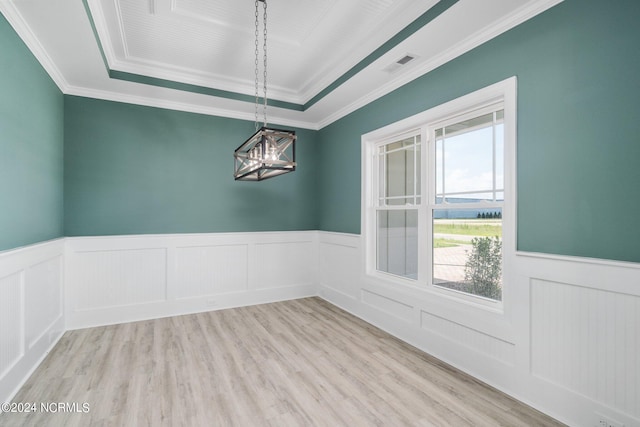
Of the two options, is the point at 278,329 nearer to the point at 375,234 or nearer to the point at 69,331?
the point at 375,234

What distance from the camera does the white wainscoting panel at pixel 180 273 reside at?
3787 millimetres

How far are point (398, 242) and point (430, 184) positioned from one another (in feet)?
2.78

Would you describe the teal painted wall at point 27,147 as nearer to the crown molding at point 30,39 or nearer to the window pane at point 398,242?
the crown molding at point 30,39

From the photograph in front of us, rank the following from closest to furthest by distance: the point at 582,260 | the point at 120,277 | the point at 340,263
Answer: the point at 582,260 → the point at 120,277 → the point at 340,263

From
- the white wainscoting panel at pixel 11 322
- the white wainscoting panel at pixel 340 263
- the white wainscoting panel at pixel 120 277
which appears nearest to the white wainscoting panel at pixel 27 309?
the white wainscoting panel at pixel 11 322

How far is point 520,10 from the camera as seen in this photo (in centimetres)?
225

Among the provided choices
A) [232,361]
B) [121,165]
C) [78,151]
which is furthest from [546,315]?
[78,151]

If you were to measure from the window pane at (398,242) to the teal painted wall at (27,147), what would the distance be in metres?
3.50

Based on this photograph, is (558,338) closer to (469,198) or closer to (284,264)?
(469,198)

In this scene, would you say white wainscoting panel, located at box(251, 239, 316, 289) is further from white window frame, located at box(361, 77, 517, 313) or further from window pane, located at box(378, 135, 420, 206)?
window pane, located at box(378, 135, 420, 206)

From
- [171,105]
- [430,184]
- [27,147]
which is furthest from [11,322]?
[430,184]

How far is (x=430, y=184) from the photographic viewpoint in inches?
125

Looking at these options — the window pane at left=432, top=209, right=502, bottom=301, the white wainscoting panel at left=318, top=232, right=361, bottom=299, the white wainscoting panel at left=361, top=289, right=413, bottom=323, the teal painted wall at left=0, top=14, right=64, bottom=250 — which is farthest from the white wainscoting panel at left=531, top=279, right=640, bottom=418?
the teal painted wall at left=0, top=14, right=64, bottom=250

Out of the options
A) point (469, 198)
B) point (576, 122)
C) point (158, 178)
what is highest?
point (576, 122)
